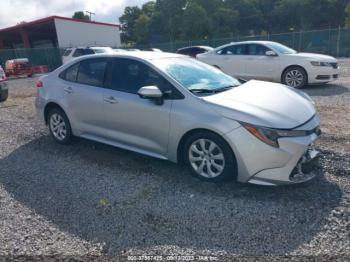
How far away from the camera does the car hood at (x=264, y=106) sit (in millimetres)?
3496

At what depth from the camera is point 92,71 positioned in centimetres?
500

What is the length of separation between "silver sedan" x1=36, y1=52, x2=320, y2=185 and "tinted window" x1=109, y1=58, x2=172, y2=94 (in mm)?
14

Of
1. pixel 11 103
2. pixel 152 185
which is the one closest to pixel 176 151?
pixel 152 185

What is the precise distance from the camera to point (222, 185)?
12.6ft

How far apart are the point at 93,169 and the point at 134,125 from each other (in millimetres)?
887

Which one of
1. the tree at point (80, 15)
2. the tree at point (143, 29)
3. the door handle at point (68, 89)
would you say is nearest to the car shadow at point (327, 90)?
the door handle at point (68, 89)

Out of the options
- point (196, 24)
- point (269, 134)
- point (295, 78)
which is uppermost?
point (196, 24)

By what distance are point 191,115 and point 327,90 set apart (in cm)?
725

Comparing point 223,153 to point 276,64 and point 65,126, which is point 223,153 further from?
point 276,64

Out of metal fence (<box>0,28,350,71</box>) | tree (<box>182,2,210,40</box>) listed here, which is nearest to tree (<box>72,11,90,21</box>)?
tree (<box>182,2,210,40</box>)

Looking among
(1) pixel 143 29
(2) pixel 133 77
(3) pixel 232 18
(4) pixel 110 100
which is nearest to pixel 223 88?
(2) pixel 133 77

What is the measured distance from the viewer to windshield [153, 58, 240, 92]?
421 cm

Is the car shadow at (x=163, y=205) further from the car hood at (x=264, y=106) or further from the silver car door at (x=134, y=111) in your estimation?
the car hood at (x=264, y=106)

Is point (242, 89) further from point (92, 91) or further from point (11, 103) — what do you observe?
point (11, 103)
